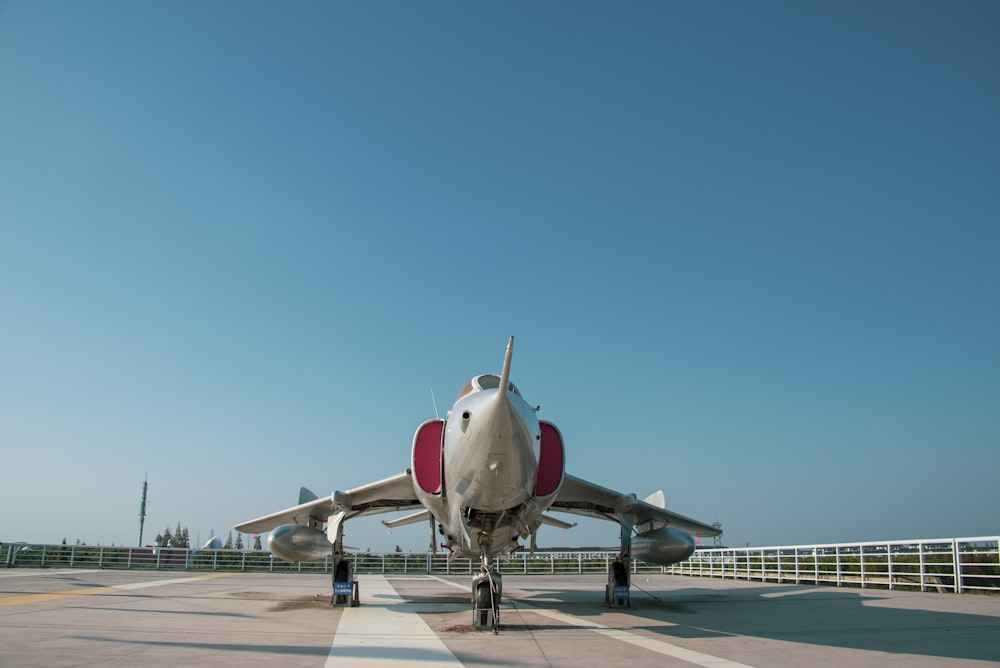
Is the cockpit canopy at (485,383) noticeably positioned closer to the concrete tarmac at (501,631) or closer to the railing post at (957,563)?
the concrete tarmac at (501,631)

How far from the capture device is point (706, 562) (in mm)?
28875

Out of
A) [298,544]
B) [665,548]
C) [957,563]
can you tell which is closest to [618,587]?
[665,548]

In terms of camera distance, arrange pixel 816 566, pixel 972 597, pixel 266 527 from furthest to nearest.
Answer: pixel 816 566
pixel 266 527
pixel 972 597

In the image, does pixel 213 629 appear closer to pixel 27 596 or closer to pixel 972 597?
pixel 27 596

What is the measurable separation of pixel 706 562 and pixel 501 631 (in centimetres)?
2254

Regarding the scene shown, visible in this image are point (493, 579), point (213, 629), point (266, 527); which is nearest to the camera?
point (213, 629)

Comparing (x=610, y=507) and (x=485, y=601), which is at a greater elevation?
(x=610, y=507)

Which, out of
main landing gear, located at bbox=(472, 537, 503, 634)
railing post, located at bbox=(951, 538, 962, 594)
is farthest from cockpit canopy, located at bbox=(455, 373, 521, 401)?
railing post, located at bbox=(951, 538, 962, 594)

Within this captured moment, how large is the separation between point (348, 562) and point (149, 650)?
22.1 feet

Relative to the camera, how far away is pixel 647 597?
1630cm

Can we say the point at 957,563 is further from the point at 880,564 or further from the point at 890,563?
the point at 880,564

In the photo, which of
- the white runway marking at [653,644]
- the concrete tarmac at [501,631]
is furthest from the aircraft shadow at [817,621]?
the white runway marking at [653,644]

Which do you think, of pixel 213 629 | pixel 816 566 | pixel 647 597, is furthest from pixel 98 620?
pixel 816 566

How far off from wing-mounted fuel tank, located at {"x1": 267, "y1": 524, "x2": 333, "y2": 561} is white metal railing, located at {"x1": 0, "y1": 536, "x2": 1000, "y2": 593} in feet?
21.0
